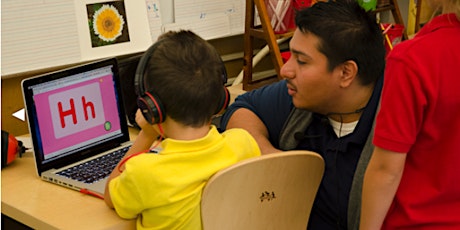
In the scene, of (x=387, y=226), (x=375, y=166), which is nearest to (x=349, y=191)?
(x=387, y=226)

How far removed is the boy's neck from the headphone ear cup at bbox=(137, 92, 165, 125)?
0.13ft

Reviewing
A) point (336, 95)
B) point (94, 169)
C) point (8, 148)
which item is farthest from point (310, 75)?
point (8, 148)

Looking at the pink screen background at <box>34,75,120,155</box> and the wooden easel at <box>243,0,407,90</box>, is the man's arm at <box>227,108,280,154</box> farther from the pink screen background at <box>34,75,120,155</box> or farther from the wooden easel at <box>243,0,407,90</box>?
the wooden easel at <box>243,0,407,90</box>

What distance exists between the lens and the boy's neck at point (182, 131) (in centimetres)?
143

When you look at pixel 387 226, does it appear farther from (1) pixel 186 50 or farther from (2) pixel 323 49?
(1) pixel 186 50

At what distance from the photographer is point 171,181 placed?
4.48 ft

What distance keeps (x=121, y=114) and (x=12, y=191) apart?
1.33ft

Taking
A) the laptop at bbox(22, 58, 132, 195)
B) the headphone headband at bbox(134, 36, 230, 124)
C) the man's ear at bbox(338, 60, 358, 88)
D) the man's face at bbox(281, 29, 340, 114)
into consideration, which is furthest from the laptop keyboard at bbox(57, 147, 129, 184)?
the man's ear at bbox(338, 60, 358, 88)

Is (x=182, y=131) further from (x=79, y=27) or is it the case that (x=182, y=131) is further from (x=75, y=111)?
(x=79, y=27)

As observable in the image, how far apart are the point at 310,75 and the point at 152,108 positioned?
465 millimetres

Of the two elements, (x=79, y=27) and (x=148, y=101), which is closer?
(x=148, y=101)

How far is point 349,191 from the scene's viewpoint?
5.57 feet

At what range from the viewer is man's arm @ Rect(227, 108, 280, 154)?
1.79 metres

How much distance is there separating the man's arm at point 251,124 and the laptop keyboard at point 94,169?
330 millimetres
